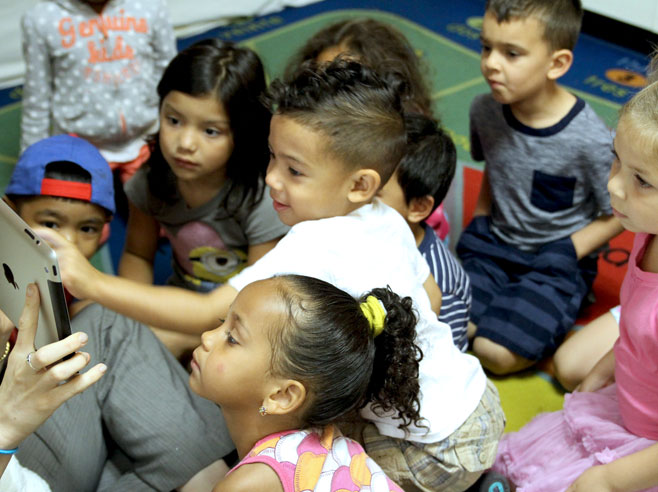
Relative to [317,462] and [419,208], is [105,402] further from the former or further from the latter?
[419,208]

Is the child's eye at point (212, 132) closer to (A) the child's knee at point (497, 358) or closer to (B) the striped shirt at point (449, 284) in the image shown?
(B) the striped shirt at point (449, 284)

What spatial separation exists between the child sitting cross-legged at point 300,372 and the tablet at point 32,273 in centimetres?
25

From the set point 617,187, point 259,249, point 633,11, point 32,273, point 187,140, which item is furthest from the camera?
point 633,11

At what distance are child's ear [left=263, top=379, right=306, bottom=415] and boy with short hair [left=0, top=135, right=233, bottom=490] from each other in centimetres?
33

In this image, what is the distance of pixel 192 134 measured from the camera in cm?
143

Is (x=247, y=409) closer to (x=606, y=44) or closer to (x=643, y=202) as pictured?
(x=643, y=202)

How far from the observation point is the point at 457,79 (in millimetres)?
2779

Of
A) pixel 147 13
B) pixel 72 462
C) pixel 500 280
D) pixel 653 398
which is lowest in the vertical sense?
pixel 500 280

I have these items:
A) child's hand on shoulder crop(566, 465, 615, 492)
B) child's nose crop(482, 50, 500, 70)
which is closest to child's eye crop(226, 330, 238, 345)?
child's hand on shoulder crop(566, 465, 615, 492)

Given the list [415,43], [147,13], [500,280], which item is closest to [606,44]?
[415,43]

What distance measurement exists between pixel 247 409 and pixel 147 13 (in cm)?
143

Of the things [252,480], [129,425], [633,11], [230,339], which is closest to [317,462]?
[252,480]

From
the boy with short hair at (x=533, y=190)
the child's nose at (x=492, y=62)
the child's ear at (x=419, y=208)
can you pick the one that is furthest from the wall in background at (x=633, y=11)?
the child's ear at (x=419, y=208)

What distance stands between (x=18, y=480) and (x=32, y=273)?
1.11ft
